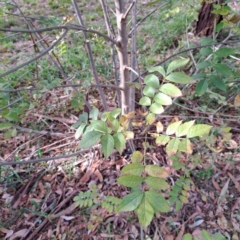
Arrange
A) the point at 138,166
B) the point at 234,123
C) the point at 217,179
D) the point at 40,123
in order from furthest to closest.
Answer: the point at 40,123 → the point at 234,123 → the point at 217,179 → the point at 138,166

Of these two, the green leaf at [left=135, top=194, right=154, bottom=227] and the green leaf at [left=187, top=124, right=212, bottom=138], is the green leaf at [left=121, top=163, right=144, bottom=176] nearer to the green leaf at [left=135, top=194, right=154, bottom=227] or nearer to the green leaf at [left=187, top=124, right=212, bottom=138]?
the green leaf at [left=135, top=194, right=154, bottom=227]

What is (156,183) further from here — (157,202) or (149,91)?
(149,91)

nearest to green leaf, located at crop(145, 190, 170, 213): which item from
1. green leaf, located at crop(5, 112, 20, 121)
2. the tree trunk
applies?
green leaf, located at crop(5, 112, 20, 121)

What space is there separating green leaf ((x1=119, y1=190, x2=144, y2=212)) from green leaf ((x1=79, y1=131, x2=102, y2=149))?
0.20 m

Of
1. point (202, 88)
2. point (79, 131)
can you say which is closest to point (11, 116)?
point (79, 131)

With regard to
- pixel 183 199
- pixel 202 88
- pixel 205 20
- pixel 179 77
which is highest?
pixel 179 77

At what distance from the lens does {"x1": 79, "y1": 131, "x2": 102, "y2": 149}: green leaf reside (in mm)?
713

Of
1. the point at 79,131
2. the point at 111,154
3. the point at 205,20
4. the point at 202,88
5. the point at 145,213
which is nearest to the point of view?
the point at 145,213

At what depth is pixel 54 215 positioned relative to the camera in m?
1.39

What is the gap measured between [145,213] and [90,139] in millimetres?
278

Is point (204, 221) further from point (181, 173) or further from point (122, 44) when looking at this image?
point (122, 44)

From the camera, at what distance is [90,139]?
0.72 meters

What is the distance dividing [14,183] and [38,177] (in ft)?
0.52

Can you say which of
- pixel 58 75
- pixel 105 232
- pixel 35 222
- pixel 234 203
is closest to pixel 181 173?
pixel 234 203
